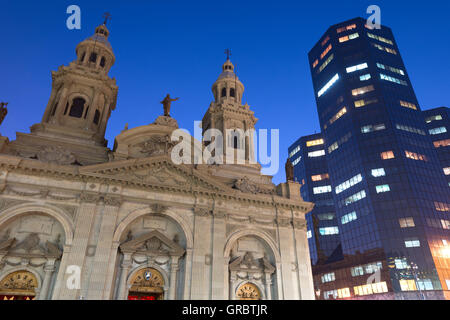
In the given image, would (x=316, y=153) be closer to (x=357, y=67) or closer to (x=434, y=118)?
(x=357, y=67)

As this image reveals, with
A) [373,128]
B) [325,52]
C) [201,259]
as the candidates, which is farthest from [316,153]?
[201,259]

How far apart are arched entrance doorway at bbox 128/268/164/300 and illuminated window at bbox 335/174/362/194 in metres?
63.5

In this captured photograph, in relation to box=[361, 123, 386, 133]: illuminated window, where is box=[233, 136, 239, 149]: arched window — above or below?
below

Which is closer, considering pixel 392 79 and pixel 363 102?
pixel 363 102

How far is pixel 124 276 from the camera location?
79.7 ft

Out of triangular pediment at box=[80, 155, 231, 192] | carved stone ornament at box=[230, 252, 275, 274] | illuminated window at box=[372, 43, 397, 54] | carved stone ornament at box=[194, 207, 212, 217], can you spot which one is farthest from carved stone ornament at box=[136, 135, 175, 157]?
illuminated window at box=[372, 43, 397, 54]

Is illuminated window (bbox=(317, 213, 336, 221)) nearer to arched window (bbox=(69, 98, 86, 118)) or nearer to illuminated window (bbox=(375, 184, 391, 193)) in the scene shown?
illuminated window (bbox=(375, 184, 391, 193))

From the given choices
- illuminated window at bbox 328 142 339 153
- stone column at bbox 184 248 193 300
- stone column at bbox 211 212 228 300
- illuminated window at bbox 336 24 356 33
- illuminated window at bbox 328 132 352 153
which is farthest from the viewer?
illuminated window at bbox 336 24 356 33

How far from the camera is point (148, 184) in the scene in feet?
89.6

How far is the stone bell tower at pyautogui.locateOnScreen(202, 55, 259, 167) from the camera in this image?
131 feet

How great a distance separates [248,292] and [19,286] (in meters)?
18.0
